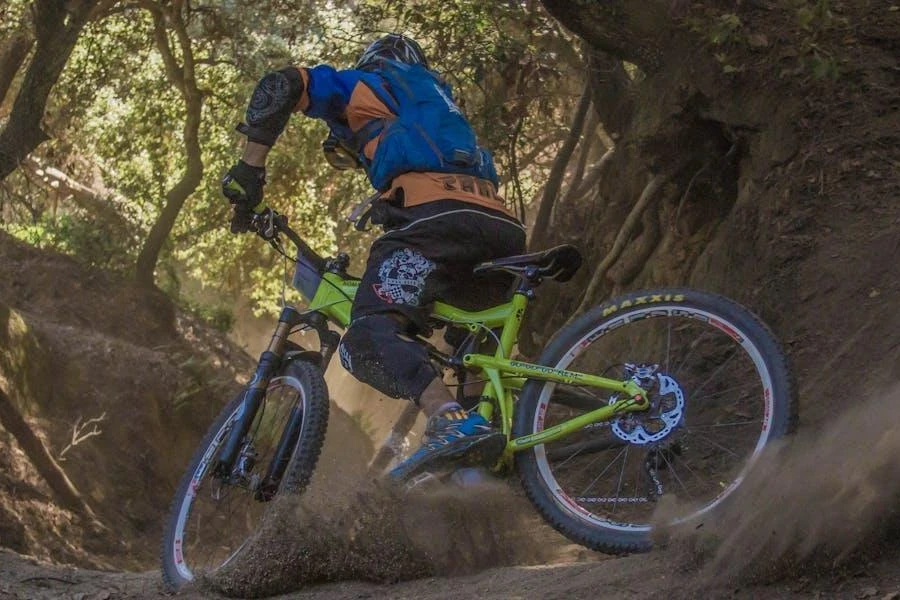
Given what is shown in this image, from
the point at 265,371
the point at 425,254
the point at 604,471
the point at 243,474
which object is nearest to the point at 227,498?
the point at 243,474

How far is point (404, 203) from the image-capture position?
4668 mm

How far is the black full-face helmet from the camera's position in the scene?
16.5 feet

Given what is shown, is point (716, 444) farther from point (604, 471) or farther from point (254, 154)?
point (254, 154)

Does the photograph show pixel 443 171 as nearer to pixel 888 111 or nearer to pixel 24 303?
pixel 888 111

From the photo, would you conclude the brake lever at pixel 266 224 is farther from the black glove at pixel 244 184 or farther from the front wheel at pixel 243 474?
the front wheel at pixel 243 474

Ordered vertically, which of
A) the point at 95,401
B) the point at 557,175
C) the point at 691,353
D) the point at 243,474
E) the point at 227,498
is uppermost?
the point at 557,175

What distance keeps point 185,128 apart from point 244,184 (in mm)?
8874

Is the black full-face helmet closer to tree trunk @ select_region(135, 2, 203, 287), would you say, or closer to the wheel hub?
the wheel hub

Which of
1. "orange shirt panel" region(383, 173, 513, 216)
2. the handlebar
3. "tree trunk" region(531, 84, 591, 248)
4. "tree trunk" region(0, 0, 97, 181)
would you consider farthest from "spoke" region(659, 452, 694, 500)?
"tree trunk" region(531, 84, 591, 248)

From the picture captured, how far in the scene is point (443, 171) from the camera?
470 centimetres

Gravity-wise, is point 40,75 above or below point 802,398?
above

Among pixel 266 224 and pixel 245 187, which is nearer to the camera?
pixel 245 187

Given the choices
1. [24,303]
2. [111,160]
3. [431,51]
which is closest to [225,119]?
[111,160]

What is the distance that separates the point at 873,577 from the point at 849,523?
14 cm
